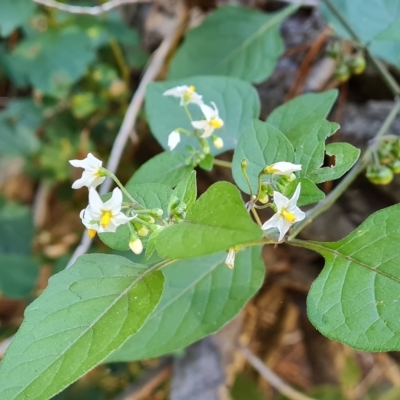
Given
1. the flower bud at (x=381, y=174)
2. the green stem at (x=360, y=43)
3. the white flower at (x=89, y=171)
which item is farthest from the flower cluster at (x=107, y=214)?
the green stem at (x=360, y=43)

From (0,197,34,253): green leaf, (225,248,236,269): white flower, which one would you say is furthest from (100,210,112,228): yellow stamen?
(0,197,34,253): green leaf

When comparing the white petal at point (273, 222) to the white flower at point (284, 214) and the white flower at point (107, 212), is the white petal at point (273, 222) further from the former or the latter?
the white flower at point (107, 212)

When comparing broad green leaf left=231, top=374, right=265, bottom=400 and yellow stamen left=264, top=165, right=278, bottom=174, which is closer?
yellow stamen left=264, top=165, right=278, bottom=174

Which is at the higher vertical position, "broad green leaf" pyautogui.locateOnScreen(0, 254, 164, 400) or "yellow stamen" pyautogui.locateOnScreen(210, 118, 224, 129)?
"yellow stamen" pyautogui.locateOnScreen(210, 118, 224, 129)

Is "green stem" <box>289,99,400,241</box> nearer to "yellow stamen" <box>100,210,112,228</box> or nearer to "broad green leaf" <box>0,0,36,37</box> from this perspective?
"yellow stamen" <box>100,210,112,228</box>

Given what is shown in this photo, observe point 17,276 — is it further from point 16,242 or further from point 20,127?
point 20,127

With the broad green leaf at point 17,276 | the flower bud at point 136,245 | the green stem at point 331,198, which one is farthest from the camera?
the broad green leaf at point 17,276

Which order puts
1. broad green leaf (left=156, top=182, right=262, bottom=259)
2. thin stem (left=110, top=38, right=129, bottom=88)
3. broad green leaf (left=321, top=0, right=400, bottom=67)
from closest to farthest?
broad green leaf (left=156, top=182, right=262, bottom=259) → broad green leaf (left=321, top=0, right=400, bottom=67) → thin stem (left=110, top=38, right=129, bottom=88)
